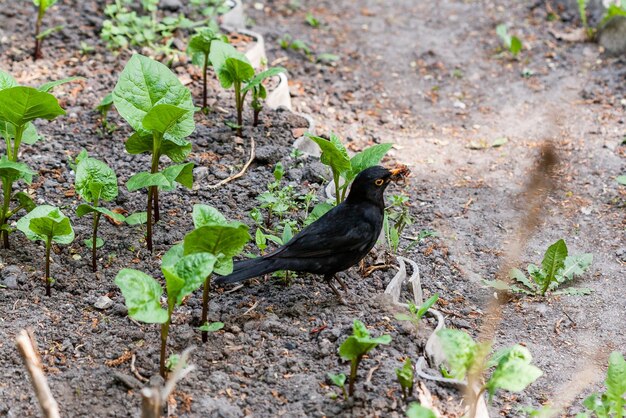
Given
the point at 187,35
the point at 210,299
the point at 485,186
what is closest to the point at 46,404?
the point at 210,299

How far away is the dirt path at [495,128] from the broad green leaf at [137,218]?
1.61 metres

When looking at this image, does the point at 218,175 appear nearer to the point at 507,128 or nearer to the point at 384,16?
the point at 507,128

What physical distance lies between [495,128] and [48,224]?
4.00m

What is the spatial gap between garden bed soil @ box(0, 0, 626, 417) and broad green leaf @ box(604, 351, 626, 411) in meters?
0.54

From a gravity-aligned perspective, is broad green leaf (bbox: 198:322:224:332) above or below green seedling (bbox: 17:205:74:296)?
below

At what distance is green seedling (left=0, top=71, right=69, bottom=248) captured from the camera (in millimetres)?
3926

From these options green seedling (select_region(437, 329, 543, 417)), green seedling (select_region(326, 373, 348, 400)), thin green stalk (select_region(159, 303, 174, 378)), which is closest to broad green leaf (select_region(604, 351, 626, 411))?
green seedling (select_region(437, 329, 543, 417))

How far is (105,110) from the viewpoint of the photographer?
5.52 metres

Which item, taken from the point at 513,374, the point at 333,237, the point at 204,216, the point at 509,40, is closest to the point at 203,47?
the point at 333,237

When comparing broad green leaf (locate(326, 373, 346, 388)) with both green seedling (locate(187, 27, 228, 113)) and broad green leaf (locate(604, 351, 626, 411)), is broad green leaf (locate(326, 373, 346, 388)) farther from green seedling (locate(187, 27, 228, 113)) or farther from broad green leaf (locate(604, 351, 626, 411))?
green seedling (locate(187, 27, 228, 113))

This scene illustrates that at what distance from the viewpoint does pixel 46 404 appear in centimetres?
244

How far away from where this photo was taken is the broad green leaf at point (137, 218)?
14.6 feet

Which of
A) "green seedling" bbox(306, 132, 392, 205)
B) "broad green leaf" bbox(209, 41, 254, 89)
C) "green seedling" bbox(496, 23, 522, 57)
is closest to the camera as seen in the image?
"green seedling" bbox(306, 132, 392, 205)

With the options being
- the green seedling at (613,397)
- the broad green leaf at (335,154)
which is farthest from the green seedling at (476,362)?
the broad green leaf at (335,154)
